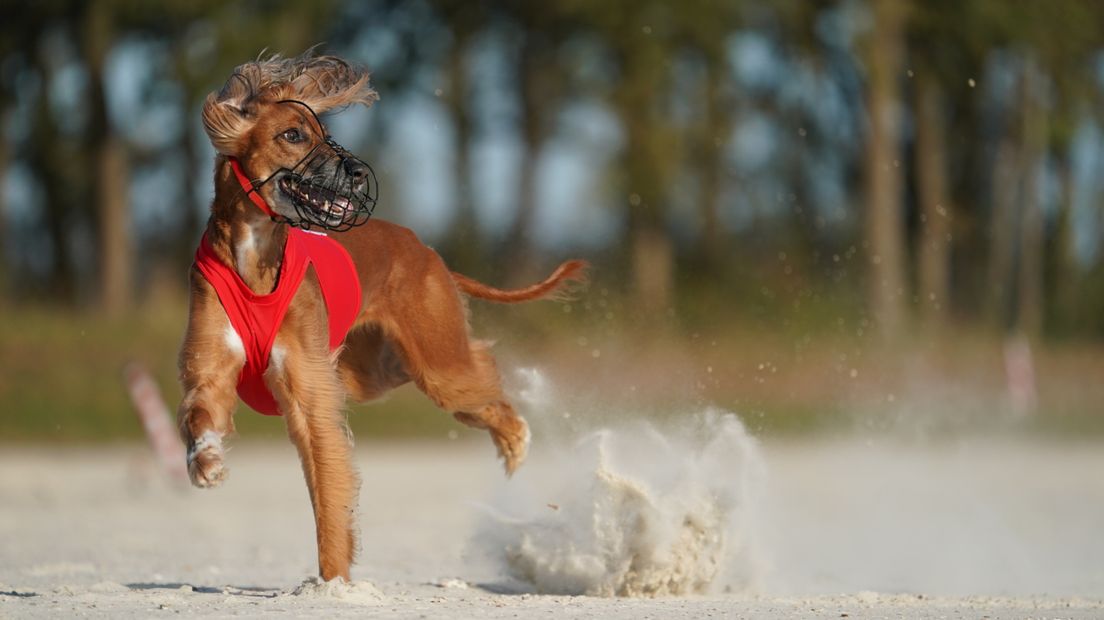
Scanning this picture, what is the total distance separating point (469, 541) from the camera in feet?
22.2

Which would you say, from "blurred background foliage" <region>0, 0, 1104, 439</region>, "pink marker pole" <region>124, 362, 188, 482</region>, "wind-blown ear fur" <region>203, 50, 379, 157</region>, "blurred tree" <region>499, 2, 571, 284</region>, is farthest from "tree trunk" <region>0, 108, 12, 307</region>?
"wind-blown ear fur" <region>203, 50, 379, 157</region>

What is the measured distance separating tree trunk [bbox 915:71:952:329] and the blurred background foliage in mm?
62

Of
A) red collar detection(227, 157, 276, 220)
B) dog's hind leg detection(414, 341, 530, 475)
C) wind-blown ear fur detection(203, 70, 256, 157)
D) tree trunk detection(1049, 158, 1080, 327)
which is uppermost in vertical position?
tree trunk detection(1049, 158, 1080, 327)

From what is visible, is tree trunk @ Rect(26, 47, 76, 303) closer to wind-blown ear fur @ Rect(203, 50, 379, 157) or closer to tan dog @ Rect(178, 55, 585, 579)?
wind-blown ear fur @ Rect(203, 50, 379, 157)

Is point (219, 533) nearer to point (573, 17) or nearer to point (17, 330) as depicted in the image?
point (17, 330)

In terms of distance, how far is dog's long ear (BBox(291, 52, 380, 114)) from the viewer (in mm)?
5391

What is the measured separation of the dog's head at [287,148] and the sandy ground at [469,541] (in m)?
1.29

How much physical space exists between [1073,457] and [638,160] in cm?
886

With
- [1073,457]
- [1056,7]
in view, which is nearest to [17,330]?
[1073,457]

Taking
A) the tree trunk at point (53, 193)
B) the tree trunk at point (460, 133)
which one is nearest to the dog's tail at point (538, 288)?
the tree trunk at point (460, 133)

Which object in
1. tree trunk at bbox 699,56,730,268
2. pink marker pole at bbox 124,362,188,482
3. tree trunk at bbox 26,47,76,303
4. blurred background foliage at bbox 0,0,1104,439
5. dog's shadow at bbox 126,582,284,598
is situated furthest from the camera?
tree trunk at bbox 26,47,76,303

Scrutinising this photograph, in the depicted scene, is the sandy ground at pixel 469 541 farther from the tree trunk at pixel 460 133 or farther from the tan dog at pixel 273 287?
the tree trunk at pixel 460 133

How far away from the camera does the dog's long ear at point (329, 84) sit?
539 centimetres

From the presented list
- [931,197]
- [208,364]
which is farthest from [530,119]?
[208,364]
